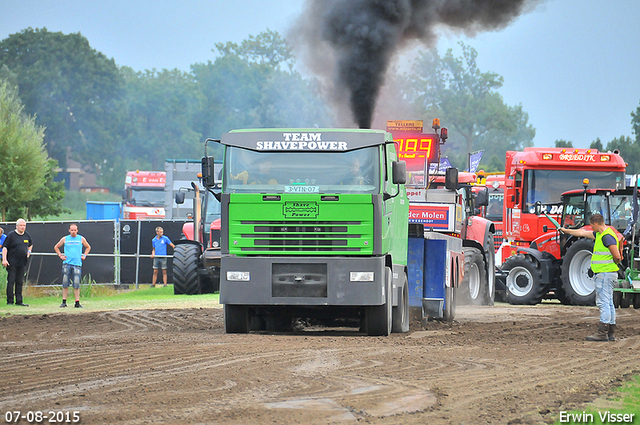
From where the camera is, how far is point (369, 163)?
12289 millimetres

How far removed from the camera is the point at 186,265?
2306 cm

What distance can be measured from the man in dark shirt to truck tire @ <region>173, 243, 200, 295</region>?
14.0 feet

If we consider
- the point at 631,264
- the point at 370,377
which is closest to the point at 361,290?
the point at 370,377

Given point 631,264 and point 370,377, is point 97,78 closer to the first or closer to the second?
point 631,264

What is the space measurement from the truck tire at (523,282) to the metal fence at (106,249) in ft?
34.5

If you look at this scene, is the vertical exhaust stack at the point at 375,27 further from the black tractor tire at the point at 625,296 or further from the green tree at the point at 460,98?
the green tree at the point at 460,98

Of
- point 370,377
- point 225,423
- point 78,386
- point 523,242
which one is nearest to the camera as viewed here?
point 225,423

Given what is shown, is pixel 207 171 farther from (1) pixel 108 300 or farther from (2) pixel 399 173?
(1) pixel 108 300

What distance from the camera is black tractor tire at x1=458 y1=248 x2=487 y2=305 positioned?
19125 millimetres

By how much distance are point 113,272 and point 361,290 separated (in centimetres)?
1545

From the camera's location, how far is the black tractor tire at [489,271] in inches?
818

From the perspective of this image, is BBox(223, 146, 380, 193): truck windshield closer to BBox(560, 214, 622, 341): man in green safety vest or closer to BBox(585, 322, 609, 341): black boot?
BBox(560, 214, 622, 341): man in green safety vest

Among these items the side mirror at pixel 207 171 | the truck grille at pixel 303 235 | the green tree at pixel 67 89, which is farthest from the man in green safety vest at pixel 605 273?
the green tree at pixel 67 89

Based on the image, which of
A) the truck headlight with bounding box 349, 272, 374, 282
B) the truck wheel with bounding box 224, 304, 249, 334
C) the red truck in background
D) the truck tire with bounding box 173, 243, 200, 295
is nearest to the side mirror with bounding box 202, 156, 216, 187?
the truck wheel with bounding box 224, 304, 249, 334
